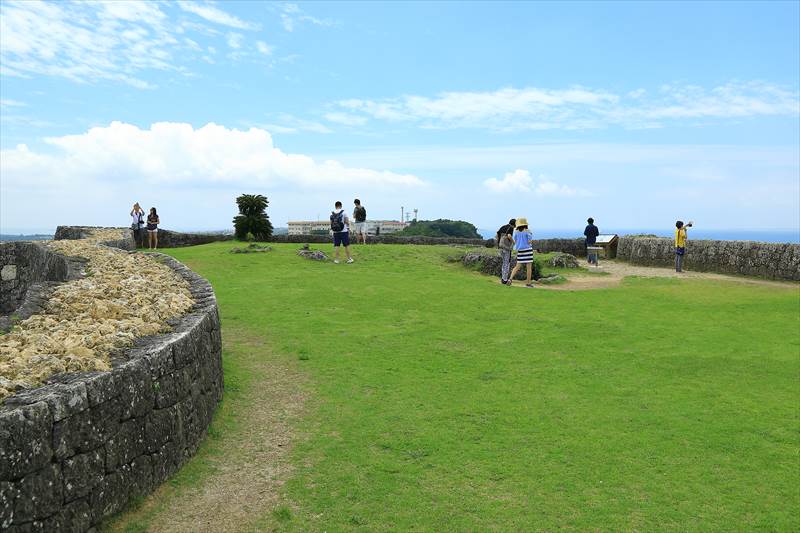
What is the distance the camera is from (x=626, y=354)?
1043cm

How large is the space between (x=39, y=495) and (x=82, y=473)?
42cm

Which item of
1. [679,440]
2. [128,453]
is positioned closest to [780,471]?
[679,440]

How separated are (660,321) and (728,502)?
26.6ft

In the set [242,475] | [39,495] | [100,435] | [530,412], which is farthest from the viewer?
[530,412]

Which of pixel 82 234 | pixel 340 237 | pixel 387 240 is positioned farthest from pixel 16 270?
pixel 387 240

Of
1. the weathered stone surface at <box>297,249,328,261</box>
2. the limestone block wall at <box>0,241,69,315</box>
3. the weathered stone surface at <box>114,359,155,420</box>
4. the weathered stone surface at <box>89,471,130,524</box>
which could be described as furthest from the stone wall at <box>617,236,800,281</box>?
the limestone block wall at <box>0,241,69,315</box>

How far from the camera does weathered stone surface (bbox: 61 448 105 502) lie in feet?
14.8

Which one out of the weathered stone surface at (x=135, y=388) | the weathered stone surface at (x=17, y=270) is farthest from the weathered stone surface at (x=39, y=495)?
the weathered stone surface at (x=17, y=270)

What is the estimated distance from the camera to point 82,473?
183 inches

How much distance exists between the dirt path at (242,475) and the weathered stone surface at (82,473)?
485mm

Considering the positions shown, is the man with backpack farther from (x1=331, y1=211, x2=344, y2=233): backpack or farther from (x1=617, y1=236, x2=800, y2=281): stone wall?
(x1=617, y1=236, x2=800, y2=281): stone wall

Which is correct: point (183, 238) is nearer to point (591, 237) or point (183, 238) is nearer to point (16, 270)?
point (16, 270)

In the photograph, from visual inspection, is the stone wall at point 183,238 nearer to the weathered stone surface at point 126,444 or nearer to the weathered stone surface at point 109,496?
the weathered stone surface at point 126,444

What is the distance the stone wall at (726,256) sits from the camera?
20.5 m
